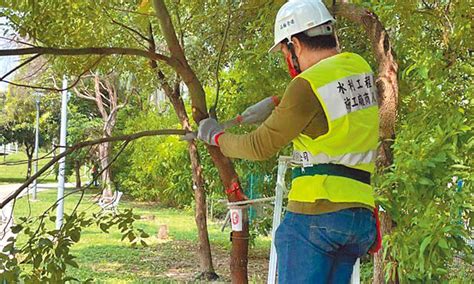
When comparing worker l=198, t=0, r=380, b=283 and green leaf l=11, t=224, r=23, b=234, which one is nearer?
worker l=198, t=0, r=380, b=283

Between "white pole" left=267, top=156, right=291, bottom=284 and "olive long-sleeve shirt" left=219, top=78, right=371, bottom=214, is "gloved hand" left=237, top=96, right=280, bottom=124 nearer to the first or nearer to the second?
"white pole" left=267, top=156, right=291, bottom=284

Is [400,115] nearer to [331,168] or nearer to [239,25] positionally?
[239,25]

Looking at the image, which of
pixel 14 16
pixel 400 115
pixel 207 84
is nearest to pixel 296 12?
pixel 14 16

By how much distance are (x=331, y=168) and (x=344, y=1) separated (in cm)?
147

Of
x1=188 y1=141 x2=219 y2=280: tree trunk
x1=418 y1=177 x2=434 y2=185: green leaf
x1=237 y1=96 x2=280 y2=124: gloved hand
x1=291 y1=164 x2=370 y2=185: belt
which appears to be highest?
x1=237 y1=96 x2=280 y2=124: gloved hand

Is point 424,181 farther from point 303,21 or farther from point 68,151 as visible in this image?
point 68,151

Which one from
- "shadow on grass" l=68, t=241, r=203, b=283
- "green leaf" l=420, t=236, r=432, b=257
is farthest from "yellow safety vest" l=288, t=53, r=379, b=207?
"shadow on grass" l=68, t=241, r=203, b=283

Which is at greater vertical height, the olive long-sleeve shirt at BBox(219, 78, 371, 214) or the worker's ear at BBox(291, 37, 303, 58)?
the worker's ear at BBox(291, 37, 303, 58)

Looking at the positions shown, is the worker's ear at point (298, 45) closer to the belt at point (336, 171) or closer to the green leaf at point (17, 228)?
the belt at point (336, 171)

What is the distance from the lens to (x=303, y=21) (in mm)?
1649

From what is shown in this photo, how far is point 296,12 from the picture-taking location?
5.47 feet

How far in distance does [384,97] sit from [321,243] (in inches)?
46.7

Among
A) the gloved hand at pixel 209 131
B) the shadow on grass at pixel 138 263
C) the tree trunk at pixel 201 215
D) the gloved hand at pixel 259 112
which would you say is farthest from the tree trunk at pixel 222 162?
the shadow on grass at pixel 138 263

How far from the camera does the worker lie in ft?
5.05
